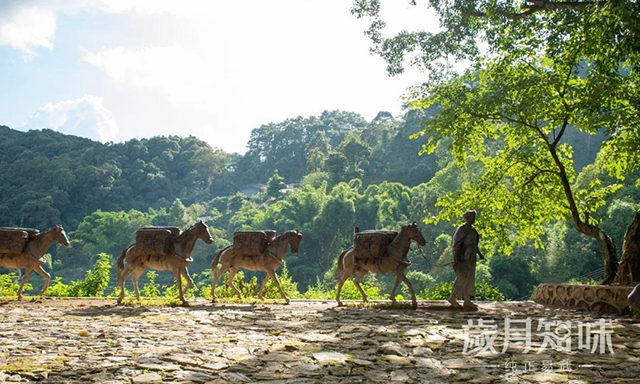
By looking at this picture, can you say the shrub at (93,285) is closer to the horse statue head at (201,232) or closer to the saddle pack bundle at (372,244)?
the horse statue head at (201,232)

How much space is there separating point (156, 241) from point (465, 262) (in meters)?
6.73

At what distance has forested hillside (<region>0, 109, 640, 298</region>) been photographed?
41.7m

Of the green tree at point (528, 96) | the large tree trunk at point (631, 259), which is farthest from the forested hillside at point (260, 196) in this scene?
the large tree trunk at point (631, 259)

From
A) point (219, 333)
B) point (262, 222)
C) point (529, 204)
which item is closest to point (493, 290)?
point (529, 204)

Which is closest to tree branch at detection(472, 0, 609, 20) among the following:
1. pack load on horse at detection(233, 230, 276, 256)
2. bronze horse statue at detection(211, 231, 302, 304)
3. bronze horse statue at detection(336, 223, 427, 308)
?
bronze horse statue at detection(336, 223, 427, 308)

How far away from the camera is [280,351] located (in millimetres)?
7031

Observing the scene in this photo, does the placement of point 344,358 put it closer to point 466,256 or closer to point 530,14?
point 466,256

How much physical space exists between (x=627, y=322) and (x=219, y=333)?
677 centimetres

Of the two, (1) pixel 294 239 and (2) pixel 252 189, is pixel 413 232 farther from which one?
(2) pixel 252 189

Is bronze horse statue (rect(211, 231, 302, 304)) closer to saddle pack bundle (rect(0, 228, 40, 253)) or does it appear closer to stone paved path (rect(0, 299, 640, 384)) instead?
stone paved path (rect(0, 299, 640, 384))

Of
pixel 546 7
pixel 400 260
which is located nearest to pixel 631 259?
pixel 400 260

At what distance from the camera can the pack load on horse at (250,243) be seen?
46.9 feet

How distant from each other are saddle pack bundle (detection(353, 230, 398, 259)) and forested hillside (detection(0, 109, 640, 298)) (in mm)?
23633

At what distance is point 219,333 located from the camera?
8.47m
